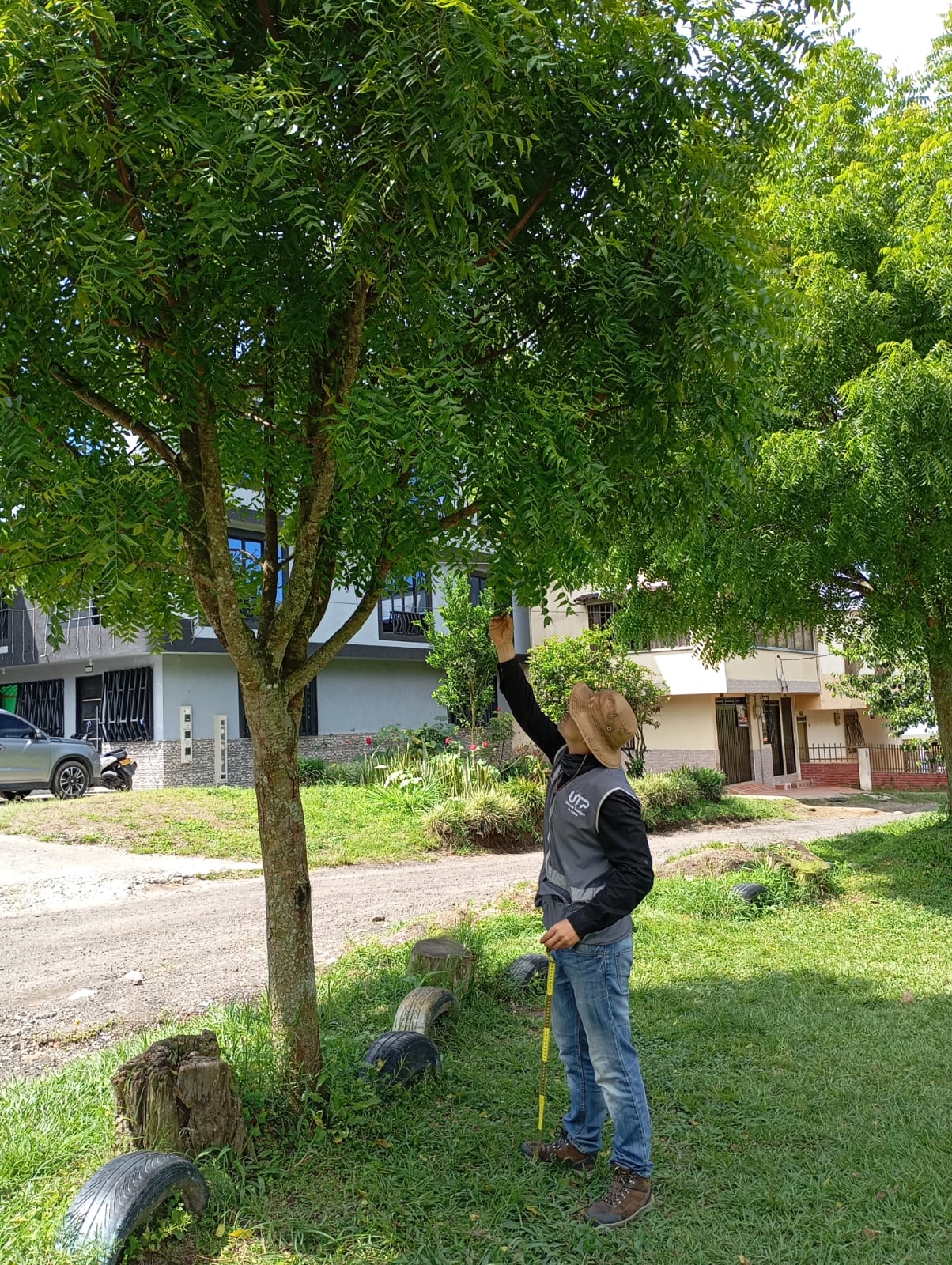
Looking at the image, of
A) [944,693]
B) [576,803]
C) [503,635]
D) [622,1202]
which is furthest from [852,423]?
[622,1202]

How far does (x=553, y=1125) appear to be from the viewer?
4055mm

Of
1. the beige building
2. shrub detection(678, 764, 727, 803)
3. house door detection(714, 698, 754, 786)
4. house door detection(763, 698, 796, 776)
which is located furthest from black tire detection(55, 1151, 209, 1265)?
house door detection(763, 698, 796, 776)

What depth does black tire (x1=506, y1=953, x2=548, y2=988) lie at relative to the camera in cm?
598

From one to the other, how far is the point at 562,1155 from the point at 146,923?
6064 millimetres

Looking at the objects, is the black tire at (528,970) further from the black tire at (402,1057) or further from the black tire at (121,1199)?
the black tire at (121,1199)

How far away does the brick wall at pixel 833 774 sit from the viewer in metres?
26.6

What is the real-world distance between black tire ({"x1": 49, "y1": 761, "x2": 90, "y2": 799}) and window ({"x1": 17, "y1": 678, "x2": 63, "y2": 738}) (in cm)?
592

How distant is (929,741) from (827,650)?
5.12 meters

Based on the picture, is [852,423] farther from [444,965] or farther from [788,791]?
[788,791]

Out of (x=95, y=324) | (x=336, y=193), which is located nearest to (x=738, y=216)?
(x=336, y=193)

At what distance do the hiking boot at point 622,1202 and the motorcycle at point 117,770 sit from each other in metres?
16.6

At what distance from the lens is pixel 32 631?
72.1 feet

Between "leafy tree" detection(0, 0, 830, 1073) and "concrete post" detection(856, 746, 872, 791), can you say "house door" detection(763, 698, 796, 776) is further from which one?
"leafy tree" detection(0, 0, 830, 1073)

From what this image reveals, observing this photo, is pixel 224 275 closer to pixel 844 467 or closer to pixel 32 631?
pixel 844 467
